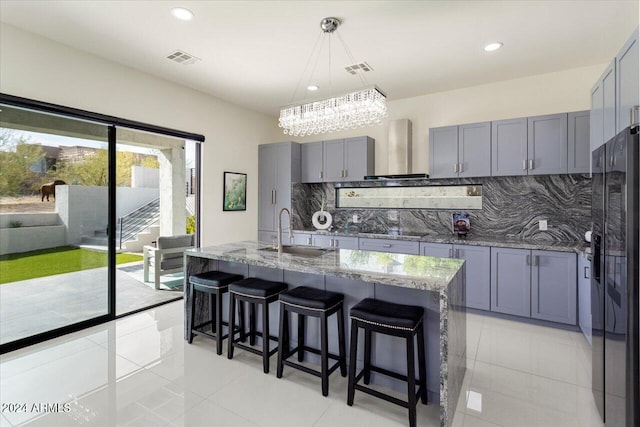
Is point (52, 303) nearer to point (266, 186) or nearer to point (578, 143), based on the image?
point (266, 186)

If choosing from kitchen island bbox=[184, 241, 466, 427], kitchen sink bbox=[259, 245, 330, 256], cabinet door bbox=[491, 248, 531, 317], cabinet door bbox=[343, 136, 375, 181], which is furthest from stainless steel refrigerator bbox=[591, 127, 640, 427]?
cabinet door bbox=[343, 136, 375, 181]

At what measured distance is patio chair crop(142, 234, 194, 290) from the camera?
4.82m

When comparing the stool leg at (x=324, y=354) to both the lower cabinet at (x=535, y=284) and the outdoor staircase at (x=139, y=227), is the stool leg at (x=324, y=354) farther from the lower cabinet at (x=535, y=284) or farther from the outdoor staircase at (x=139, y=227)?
the outdoor staircase at (x=139, y=227)

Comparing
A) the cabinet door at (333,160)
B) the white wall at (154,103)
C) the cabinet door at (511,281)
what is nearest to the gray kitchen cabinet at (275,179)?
the white wall at (154,103)

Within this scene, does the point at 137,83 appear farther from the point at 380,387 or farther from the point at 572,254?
the point at 572,254

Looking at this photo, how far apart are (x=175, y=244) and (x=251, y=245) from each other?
7.72 ft

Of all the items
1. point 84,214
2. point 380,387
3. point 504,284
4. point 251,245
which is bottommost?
point 380,387

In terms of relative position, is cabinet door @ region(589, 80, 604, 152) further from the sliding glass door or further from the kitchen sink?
the sliding glass door

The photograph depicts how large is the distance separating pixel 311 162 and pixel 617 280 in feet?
14.2

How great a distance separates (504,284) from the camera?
3.68 meters

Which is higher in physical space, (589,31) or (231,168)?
(589,31)

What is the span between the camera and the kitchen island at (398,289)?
186cm

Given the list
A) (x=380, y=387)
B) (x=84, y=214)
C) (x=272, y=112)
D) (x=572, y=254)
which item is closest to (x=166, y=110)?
(x=84, y=214)

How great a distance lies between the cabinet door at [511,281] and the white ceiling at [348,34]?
2.25m
